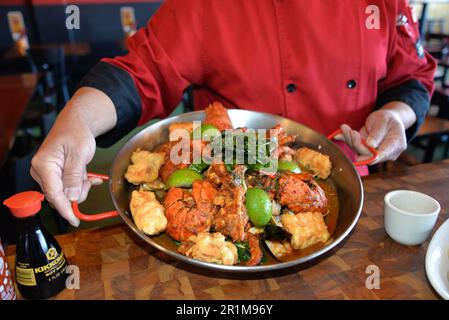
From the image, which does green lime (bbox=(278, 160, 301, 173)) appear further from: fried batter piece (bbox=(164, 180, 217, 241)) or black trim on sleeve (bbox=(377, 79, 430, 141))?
black trim on sleeve (bbox=(377, 79, 430, 141))

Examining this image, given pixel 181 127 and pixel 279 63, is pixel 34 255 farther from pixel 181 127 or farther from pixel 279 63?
pixel 279 63

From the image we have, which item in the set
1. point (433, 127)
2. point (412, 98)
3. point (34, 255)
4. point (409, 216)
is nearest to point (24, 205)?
point (34, 255)

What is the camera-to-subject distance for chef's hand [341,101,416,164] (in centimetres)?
134

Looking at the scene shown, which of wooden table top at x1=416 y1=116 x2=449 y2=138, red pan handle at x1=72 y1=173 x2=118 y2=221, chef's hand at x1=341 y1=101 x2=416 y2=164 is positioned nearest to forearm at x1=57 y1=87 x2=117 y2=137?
red pan handle at x1=72 y1=173 x2=118 y2=221

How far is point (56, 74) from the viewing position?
4.74 meters

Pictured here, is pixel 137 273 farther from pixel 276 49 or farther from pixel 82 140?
pixel 276 49

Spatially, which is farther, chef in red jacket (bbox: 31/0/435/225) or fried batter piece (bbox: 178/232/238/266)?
chef in red jacket (bbox: 31/0/435/225)

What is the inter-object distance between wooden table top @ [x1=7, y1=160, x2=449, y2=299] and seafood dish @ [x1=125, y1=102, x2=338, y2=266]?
0.24 feet

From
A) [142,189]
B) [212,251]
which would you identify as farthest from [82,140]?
[212,251]

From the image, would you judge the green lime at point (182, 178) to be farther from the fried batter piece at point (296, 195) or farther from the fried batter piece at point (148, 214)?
the fried batter piece at point (296, 195)

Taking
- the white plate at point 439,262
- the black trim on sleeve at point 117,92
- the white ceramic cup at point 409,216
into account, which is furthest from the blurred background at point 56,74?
the white plate at point 439,262

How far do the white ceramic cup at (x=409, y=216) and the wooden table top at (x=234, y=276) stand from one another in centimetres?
3

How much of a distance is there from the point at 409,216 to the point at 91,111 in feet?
3.39
